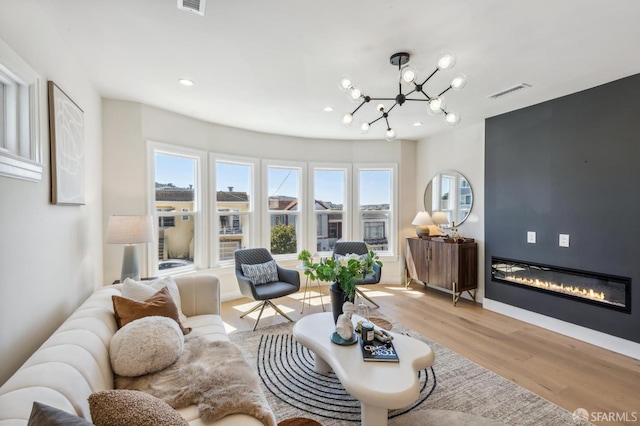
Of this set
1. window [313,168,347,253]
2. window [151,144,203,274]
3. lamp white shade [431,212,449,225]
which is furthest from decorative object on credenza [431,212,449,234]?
window [151,144,203,274]

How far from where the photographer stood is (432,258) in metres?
4.64

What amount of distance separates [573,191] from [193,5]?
4.03 meters

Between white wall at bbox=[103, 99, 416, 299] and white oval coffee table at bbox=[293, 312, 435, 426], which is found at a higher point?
white wall at bbox=[103, 99, 416, 299]

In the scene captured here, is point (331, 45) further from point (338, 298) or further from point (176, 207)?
point (176, 207)

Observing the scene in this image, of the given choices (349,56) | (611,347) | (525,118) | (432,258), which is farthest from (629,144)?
(349,56)

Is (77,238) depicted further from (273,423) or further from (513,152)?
(513,152)

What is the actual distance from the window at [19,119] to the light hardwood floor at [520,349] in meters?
2.50

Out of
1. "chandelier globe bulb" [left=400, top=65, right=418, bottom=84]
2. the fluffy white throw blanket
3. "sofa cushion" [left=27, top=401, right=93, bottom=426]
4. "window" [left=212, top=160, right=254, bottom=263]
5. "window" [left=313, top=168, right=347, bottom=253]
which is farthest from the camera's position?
"window" [left=313, top=168, right=347, bottom=253]

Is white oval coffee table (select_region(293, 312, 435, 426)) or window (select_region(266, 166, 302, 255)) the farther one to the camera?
window (select_region(266, 166, 302, 255))

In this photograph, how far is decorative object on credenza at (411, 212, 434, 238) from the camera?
4867mm

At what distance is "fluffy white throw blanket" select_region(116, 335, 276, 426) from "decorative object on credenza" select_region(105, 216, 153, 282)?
152cm

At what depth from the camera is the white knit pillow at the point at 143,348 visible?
1.56 meters

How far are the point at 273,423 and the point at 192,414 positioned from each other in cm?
39

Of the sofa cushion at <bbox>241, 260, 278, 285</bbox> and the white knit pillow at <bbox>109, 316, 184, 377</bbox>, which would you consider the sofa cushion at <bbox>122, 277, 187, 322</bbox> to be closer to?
the white knit pillow at <bbox>109, 316, 184, 377</bbox>
